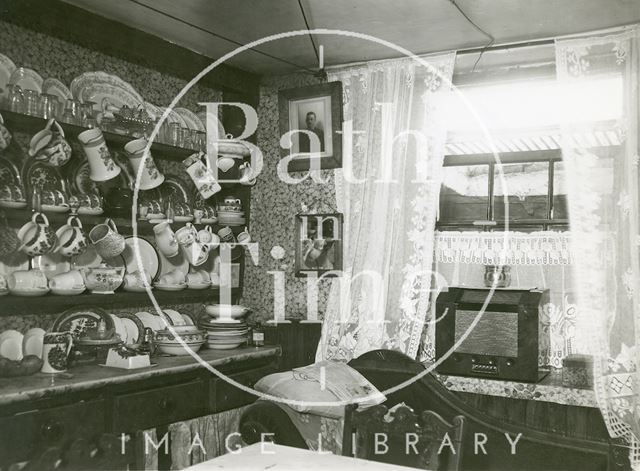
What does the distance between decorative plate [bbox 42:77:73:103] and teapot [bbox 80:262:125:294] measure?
76 centimetres

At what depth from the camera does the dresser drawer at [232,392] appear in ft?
10.3

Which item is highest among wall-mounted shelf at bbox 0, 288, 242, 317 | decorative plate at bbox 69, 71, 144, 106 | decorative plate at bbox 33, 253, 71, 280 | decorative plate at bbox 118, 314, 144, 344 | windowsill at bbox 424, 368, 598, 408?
decorative plate at bbox 69, 71, 144, 106

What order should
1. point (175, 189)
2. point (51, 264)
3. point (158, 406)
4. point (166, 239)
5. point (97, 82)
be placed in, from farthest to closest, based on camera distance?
1. point (175, 189)
2. point (166, 239)
3. point (97, 82)
4. point (51, 264)
5. point (158, 406)

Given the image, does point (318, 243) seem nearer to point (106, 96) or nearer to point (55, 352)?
point (106, 96)

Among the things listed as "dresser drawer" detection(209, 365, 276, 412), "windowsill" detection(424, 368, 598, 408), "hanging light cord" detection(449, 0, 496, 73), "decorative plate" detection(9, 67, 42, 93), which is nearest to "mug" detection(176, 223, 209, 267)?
"dresser drawer" detection(209, 365, 276, 412)

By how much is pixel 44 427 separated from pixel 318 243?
5.80ft

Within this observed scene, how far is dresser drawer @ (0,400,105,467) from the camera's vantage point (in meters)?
2.26

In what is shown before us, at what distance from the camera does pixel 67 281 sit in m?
2.86

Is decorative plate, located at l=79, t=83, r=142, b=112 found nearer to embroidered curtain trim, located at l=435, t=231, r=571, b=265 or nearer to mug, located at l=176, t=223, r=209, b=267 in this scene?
mug, located at l=176, t=223, r=209, b=267

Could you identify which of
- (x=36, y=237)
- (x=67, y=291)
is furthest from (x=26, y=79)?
(x=67, y=291)

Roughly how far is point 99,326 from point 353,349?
1.28m

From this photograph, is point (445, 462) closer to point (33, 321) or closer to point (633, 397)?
point (633, 397)

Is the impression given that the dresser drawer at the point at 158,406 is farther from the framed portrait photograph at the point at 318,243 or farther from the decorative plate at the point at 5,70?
the decorative plate at the point at 5,70

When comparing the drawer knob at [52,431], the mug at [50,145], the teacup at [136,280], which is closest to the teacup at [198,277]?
the teacup at [136,280]
